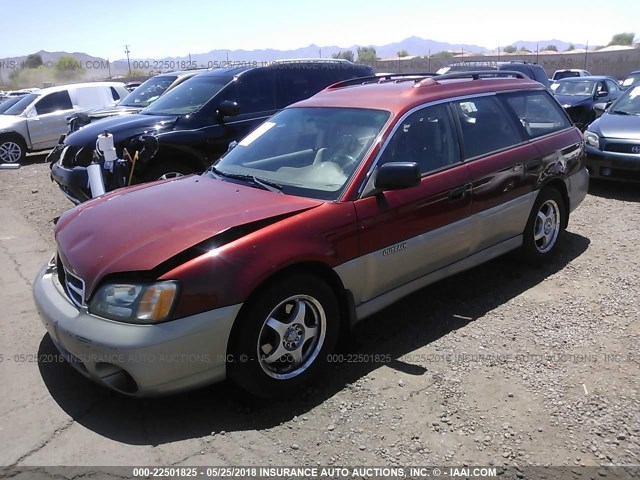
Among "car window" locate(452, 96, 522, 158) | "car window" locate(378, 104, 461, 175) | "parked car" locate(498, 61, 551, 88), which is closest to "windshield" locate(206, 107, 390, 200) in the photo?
"car window" locate(378, 104, 461, 175)

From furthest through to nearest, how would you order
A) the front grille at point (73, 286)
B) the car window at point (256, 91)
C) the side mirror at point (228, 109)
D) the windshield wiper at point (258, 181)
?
1. the car window at point (256, 91)
2. the side mirror at point (228, 109)
3. the windshield wiper at point (258, 181)
4. the front grille at point (73, 286)

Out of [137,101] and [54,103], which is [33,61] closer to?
[54,103]

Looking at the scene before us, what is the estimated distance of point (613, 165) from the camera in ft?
25.0

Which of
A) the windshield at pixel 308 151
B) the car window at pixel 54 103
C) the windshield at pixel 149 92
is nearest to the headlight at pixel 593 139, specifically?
the windshield at pixel 308 151

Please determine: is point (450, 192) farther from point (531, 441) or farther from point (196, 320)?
point (196, 320)

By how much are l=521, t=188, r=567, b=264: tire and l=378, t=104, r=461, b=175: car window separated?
1254 mm

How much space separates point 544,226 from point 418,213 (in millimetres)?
1991

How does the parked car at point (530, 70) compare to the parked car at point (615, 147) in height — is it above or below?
above

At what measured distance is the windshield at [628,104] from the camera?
8.50 meters

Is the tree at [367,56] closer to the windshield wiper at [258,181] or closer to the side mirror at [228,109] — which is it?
the side mirror at [228,109]

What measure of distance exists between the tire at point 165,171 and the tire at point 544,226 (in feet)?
13.4

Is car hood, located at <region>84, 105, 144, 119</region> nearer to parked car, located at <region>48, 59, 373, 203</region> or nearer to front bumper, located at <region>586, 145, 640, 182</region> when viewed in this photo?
parked car, located at <region>48, 59, 373, 203</region>

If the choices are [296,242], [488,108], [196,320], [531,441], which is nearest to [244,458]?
[196,320]

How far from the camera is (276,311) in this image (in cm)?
307
